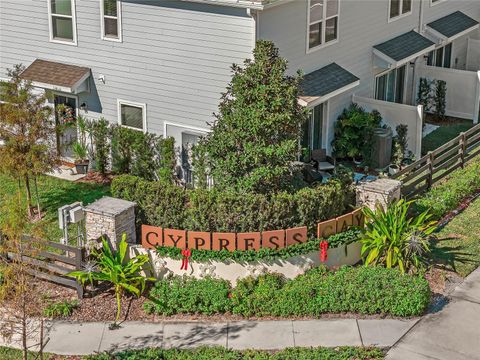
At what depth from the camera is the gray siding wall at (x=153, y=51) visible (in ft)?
62.1

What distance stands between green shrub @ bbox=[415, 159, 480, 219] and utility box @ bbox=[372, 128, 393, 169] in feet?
6.11

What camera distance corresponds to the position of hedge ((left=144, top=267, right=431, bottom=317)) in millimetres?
14977

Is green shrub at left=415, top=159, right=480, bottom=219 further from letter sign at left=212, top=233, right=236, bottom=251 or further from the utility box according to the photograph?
letter sign at left=212, top=233, right=236, bottom=251

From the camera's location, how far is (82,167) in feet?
71.3

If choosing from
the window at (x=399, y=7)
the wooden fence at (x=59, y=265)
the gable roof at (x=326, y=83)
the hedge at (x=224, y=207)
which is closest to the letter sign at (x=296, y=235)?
the hedge at (x=224, y=207)

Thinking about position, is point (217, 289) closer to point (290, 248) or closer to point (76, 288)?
point (290, 248)

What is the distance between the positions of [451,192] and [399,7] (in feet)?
25.3

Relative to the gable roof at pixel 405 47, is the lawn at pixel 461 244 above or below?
below

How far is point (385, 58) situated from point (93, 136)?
8.68m

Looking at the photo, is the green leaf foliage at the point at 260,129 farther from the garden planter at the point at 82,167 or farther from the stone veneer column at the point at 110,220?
the garden planter at the point at 82,167

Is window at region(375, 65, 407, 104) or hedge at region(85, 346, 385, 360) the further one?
window at region(375, 65, 407, 104)

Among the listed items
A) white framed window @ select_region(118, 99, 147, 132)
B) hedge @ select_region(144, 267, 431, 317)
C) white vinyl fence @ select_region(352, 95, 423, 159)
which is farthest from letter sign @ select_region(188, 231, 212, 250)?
white vinyl fence @ select_region(352, 95, 423, 159)

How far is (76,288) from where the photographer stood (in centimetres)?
1558

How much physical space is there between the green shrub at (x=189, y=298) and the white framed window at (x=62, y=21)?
28.8 ft
